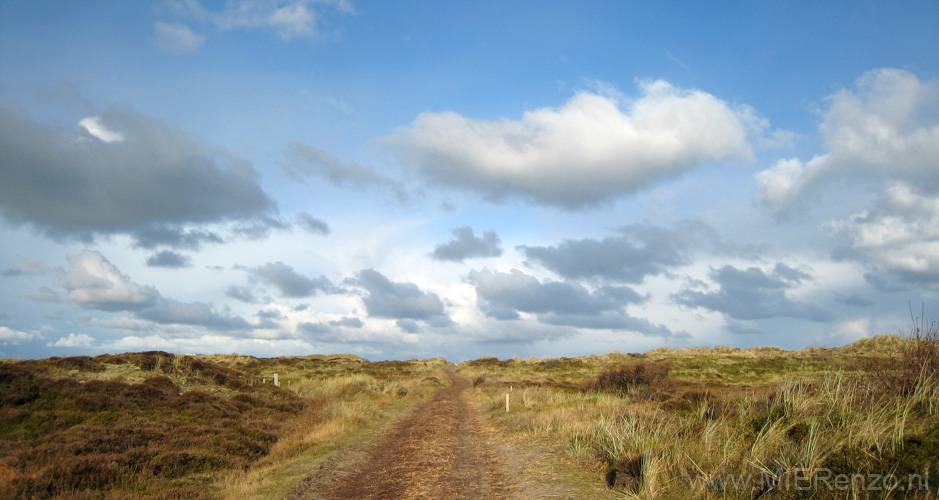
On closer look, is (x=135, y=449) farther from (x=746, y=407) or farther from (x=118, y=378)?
(x=746, y=407)

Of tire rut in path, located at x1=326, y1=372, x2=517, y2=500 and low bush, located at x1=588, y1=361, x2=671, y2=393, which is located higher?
low bush, located at x1=588, y1=361, x2=671, y2=393

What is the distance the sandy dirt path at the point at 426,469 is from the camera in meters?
9.32

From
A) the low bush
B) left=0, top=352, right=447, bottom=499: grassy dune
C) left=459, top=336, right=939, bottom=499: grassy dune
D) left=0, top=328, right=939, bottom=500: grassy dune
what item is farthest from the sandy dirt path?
the low bush

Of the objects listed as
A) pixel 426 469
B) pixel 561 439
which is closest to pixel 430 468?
pixel 426 469

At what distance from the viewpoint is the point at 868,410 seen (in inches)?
312

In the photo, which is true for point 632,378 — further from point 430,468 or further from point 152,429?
point 152,429

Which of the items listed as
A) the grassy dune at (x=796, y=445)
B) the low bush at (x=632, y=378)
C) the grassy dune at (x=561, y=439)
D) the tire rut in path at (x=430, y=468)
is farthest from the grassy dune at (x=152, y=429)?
the low bush at (x=632, y=378)

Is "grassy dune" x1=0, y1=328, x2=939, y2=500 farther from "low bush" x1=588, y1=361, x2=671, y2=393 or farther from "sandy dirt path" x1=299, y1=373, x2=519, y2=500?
"low bush" x1=588, y1=361, x2=671, y2=393

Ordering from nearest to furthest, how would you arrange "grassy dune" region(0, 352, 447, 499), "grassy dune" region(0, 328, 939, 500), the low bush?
"grassy dune" region(0, 328, 939, 500), "grassy dune" region(0, 352, 447, 499), the low bush

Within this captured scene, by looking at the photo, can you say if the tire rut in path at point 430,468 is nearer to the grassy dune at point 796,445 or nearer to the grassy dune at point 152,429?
the grassy dune at point 152,429

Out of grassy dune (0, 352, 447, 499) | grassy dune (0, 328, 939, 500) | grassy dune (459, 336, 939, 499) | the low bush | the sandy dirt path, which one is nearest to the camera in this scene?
grassy dune (459, 336, 939, 499)

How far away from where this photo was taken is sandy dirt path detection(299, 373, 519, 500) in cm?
932

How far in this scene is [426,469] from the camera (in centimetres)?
1121

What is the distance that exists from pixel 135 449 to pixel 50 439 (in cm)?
230
